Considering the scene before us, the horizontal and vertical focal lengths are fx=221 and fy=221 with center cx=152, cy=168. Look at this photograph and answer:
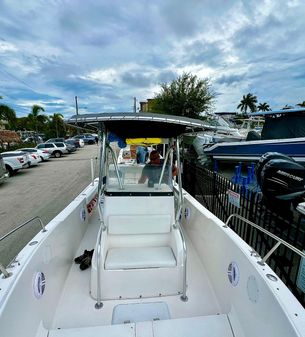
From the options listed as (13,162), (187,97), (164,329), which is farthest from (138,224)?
(187,97)

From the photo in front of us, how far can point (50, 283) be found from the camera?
2.33 m

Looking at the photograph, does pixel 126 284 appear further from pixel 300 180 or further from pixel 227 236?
pixel 300 180

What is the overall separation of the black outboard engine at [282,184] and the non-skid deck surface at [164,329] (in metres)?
2.54

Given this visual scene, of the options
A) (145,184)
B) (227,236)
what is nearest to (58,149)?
(145,184)

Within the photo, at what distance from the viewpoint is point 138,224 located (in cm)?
310

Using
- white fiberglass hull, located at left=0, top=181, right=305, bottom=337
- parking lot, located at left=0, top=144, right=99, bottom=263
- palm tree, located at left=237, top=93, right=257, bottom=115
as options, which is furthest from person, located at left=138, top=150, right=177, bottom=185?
palm tree, located at left=237, top=93, right=257, bottom=115

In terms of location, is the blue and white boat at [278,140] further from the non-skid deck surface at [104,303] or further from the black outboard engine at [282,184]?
the non-skid deck surface at [104,303]

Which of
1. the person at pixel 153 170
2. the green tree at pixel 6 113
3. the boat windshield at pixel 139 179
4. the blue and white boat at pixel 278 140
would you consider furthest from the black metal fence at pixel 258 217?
the green tree at pixel 6 113

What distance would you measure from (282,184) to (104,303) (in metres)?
3.40

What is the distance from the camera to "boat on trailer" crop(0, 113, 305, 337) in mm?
1780

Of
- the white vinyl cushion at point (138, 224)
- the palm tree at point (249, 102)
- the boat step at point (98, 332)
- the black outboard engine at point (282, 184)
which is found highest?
the palm tree at point (249, 102)

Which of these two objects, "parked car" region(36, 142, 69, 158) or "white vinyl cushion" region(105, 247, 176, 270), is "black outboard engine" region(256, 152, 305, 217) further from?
"parked car" region(36, 142, 69, 158)

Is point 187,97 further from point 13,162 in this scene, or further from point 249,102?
point 249,102

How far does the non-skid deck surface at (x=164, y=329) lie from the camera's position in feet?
6.39
